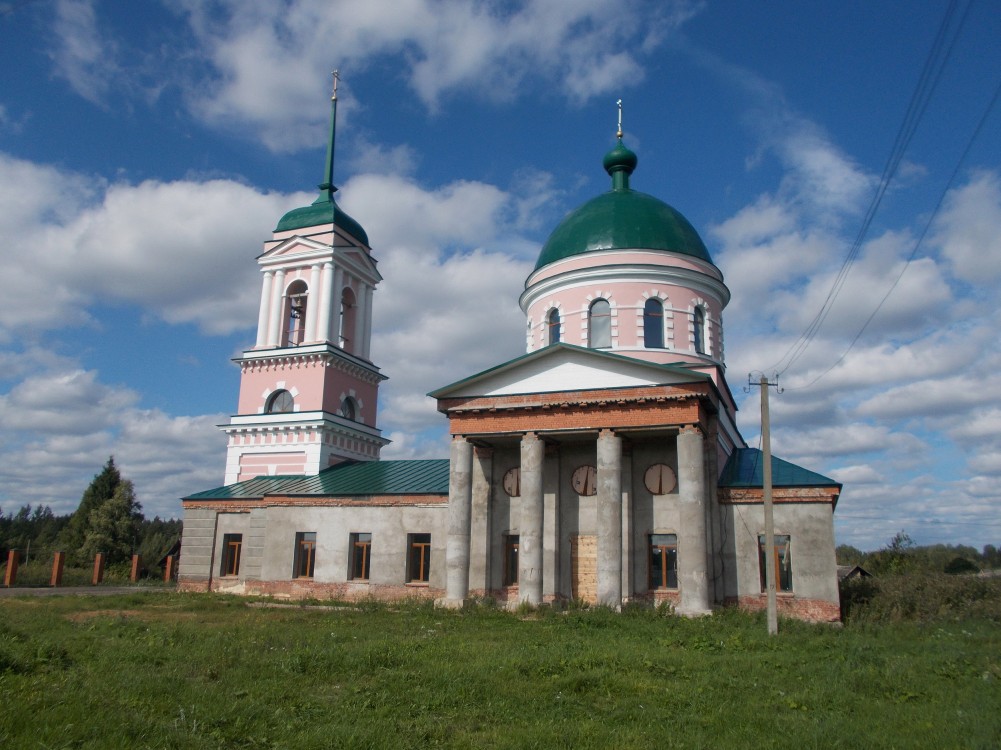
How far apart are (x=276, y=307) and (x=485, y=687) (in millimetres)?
26413

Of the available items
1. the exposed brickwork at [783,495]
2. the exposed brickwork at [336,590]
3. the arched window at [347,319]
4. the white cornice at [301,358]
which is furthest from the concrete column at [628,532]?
the arched window at [347,319]

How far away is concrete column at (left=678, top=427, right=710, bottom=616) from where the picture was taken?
20.8m

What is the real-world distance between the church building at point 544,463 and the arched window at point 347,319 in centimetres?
21

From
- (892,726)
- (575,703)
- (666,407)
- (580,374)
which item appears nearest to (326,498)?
(580,374)

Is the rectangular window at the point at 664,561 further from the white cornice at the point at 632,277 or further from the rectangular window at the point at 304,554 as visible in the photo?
the rectangular window at the point at 304,554

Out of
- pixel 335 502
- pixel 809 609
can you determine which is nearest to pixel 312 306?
pixel 335 502

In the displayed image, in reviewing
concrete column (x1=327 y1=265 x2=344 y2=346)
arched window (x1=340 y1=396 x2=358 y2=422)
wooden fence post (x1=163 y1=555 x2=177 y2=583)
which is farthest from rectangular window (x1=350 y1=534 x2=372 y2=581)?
wooden fence post (x1=163 y1=555 x2=177 y2=583)

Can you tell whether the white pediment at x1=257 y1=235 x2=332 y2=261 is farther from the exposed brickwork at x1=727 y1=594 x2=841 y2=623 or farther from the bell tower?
the exposed brickwork at x1=727 y1=594 x2=841 y2=623

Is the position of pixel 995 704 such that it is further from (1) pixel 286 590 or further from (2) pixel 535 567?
(1) pixel 286 590

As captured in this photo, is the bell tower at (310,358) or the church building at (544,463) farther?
the bell tower at (310,358)

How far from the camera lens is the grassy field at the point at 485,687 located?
28.3ft

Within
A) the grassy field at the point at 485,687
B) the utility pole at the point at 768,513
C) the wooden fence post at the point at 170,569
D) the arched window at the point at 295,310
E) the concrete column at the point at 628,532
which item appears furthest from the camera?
the wooden fence post at the point at 170,569

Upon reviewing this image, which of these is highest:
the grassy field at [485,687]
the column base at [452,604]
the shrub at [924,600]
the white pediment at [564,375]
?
the white pediment at [564,375]

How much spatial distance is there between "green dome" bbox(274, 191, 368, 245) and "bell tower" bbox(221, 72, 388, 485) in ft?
0.20
